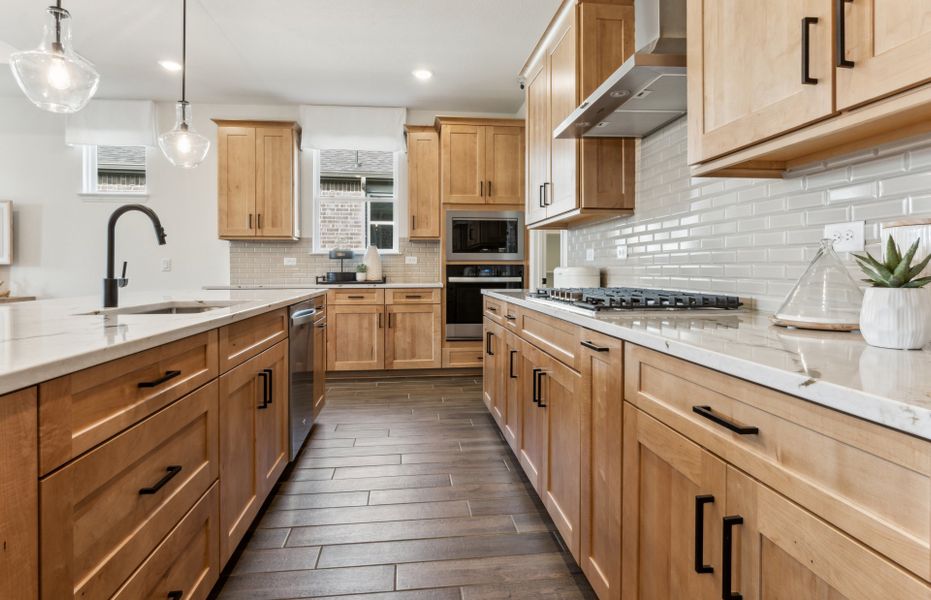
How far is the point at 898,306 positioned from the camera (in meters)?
0.87

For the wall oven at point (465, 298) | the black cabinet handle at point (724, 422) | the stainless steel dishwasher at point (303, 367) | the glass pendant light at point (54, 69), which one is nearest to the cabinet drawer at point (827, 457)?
the black cabinet handle at point (724, 422)

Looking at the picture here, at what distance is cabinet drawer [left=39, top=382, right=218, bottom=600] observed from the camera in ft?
2.60

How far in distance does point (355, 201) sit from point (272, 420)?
12.0 ft

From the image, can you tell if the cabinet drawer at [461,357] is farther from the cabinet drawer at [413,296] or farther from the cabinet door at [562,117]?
the cabinet door at [562,117]

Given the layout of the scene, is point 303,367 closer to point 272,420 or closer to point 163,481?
point 272,420

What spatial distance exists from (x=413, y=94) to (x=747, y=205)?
3.91 metres

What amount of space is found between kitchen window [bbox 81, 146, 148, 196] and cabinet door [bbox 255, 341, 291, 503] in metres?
4.03

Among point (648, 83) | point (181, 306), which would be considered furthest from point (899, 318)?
point (181, 306)

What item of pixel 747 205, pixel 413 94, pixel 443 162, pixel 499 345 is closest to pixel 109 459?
pixel 747 205

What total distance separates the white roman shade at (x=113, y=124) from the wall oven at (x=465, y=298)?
11.1 ft

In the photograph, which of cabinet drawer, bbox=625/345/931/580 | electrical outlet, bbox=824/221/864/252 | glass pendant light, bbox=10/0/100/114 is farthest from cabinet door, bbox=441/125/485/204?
cabinet drawer, bbox=625/345/931/580

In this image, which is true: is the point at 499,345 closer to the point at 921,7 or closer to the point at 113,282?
the point at 113,282

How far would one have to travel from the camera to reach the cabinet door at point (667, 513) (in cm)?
90

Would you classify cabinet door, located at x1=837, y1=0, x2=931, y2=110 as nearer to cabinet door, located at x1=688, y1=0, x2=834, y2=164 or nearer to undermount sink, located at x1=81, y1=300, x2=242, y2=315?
cabinet door, located at x1=688, y1=0, x2=834, y2=164
